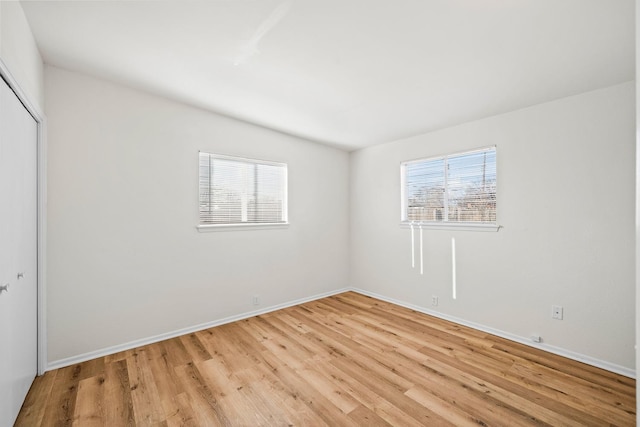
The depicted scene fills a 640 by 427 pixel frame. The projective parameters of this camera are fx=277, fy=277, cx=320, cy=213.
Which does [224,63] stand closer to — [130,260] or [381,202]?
[130,260]

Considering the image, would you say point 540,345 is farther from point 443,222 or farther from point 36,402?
point 36,402

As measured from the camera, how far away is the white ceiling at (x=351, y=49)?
166 centimetres

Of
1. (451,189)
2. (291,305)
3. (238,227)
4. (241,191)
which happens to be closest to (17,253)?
(238,227)

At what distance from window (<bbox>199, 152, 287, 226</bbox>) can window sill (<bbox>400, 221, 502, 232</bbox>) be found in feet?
6.09

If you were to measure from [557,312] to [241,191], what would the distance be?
3.67m

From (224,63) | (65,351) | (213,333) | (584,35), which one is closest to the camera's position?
(584,35)

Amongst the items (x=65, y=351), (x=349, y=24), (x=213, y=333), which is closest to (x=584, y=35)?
(x=349, y=24)

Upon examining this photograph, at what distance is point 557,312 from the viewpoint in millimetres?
2650

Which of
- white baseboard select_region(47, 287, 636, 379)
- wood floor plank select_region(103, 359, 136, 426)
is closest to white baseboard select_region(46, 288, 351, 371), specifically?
white baseboard select_region(47, 287, 636, 379)

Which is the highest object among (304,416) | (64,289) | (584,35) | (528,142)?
(584,35)

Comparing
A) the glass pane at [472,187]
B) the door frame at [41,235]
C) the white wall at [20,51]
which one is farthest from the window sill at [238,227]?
the glass pane at [472,187]

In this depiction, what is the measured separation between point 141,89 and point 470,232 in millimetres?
3939

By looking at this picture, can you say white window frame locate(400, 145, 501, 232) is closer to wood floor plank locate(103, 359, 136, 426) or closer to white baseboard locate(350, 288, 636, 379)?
white baseboard locate(350, 288, 636, 379)

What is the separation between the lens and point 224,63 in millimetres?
2309
